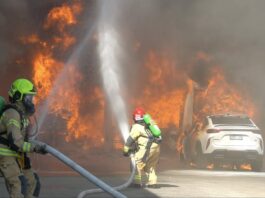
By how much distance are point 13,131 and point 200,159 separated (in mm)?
10956

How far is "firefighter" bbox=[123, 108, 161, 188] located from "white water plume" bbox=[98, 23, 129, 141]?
15842 millimetres

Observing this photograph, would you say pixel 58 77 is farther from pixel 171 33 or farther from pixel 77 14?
pixel 171 33

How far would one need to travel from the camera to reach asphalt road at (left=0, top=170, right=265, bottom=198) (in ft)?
33.4

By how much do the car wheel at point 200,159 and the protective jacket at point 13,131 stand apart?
10.4 metres

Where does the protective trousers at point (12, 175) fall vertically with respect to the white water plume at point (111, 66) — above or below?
below

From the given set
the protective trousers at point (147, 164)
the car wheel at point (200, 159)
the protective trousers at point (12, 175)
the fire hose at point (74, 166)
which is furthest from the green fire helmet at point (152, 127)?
the protective trousers at point (12, 175)

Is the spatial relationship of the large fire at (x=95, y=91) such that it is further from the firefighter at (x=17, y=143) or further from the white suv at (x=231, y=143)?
the firefighter at (x=17, y=143)

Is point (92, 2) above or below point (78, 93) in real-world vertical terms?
above

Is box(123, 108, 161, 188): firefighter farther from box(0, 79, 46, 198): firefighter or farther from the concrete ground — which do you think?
box(0, 79, 46, 198): firefighter

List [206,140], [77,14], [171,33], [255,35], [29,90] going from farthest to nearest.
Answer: [77,14]
[171,33]
[255,35]
[206,140]
[29,90]

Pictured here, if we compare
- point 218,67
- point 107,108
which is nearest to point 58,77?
point 107,108

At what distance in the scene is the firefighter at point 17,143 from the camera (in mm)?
6121

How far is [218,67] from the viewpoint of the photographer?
2594 centimetres

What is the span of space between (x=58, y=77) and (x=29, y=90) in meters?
22.3
